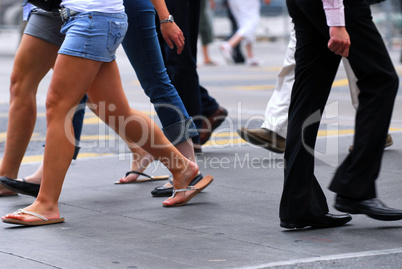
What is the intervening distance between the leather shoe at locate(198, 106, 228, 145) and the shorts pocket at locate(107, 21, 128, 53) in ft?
7.27

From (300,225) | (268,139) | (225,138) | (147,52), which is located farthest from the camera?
(225,138)

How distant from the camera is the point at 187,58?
584 cm

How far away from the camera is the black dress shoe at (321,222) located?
4.08 metres

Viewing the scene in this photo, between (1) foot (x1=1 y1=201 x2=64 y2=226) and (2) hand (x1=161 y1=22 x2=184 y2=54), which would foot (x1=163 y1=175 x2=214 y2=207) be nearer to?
(1) foot (x1=1 y1=201 x2=64 y2=226)

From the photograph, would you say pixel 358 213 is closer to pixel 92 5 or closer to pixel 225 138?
pixel 92 5

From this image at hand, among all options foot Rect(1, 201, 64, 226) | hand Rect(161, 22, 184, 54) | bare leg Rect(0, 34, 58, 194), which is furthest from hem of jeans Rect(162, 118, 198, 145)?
foot Rect(1, 201, 64, 226)

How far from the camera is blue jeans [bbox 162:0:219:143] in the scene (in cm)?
557

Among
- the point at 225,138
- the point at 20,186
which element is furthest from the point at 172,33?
the point at 225,138

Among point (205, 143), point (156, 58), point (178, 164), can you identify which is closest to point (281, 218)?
point (178, 164)

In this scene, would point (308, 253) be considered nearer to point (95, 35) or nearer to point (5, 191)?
point (95, 35)

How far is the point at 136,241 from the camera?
3982mm

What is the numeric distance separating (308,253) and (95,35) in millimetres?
1495

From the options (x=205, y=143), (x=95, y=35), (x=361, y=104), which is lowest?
(x=205, y=143)

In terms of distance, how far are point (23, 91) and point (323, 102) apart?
1.85m
